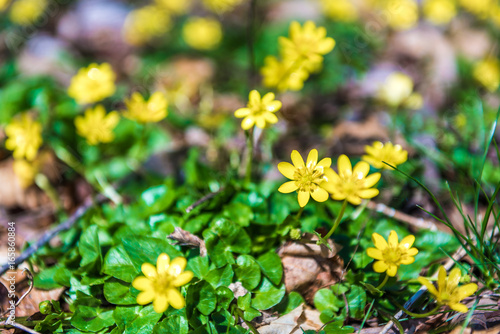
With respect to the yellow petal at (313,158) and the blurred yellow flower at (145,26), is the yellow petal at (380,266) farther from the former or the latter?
the blurred yellow flower at (145,26)

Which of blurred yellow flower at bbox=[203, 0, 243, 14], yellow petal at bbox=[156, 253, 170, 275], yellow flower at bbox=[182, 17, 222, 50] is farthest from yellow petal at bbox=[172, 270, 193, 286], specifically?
blurred yellow flower at bbox=[203, 0, 243, 14]

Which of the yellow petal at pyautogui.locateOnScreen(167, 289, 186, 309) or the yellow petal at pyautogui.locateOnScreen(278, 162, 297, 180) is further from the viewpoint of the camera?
the yellow petal at pyautogui.locateOnScreen(278, 162, 297, 180)

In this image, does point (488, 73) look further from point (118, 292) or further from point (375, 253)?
point (118, 292)

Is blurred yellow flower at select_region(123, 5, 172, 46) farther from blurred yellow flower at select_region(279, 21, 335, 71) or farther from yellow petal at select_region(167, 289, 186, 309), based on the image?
yellow petal at select_region(167, 289, 186, 309)

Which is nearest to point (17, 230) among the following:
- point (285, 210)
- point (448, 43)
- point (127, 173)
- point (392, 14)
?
point (127, 173)

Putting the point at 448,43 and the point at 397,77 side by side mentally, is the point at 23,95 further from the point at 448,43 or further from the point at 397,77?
the point at 448,43

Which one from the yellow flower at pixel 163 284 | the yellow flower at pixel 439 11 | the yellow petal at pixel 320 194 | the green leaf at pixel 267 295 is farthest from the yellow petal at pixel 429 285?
the yellow flower at pixel 439 11
